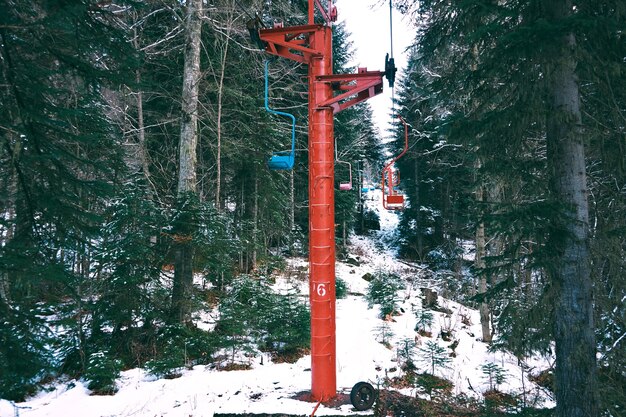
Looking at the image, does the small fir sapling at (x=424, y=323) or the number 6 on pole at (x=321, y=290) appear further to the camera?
the small fir sapling at (x=424, y=323)

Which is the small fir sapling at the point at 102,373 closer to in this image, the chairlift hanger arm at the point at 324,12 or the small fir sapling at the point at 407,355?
the small fir sapling at the point at 407,355

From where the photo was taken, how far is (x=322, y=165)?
204 inches

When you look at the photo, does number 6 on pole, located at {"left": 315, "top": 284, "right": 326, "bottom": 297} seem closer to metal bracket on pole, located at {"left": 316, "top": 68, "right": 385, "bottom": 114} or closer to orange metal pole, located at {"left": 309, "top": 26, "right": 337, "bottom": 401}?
orange metal pole, located at {"left": 309, "top": 26, "right": 337, "bottom": 401}

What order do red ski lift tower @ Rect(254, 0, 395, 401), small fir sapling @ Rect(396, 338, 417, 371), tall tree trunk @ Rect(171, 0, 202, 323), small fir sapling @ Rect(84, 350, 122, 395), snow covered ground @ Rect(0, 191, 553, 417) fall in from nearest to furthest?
1. red ski lift tower @ Rect(254, 0, 395, 401)
2. snow covered ground @ Rect(0, 191, 553, 417)
3. small fir sapling @ Rect(84, 350, 122, 395)
4. small fir sapling @ Rect(396, 338, 417, 371)
5. tall tree trunk @ Rect(171, 0, 202, 323)

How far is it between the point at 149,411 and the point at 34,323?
262cm

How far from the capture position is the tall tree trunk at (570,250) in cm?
386

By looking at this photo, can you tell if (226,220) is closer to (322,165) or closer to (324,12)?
(322,165)

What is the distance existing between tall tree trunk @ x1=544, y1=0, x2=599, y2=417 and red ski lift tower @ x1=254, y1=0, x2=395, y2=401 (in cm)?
226

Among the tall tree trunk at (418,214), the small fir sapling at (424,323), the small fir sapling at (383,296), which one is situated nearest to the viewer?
the small fir sapling at (424,323)

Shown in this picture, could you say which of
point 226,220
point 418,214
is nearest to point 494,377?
point 226,220

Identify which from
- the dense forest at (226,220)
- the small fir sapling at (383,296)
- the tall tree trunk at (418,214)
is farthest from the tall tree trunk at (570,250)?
the tall tree trunk at (418,214)

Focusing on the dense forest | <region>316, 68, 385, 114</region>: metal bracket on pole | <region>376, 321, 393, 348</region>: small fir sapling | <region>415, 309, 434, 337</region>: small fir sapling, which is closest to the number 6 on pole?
the dense forest

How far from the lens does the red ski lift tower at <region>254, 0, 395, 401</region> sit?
16.5 feet

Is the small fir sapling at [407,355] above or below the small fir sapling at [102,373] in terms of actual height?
below
